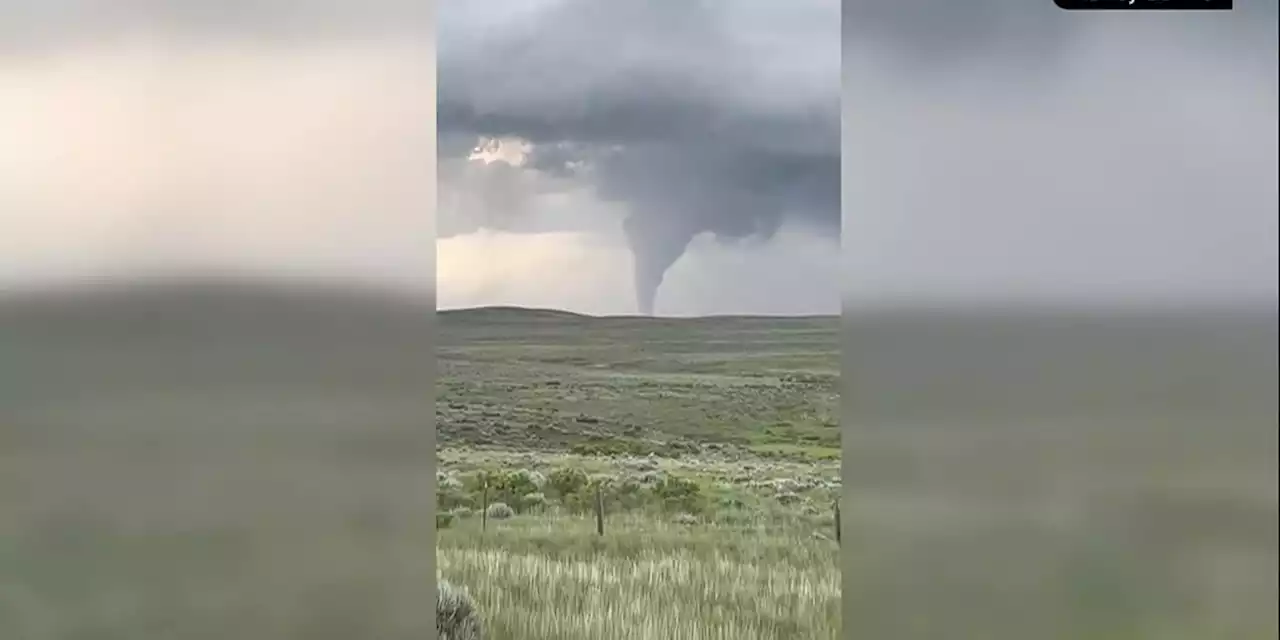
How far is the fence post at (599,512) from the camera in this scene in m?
1.89

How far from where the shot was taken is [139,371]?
5.99ft

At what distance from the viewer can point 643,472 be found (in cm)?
188

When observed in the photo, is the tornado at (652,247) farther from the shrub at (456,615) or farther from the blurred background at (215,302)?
the shrub at (456,615)

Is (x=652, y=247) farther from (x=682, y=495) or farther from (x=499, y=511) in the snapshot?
(x=499, y=511)

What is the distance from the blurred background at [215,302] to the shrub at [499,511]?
0.50ft

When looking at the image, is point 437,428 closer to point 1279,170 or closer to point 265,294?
point 265,294

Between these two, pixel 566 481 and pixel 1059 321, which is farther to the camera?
pixel 566 481

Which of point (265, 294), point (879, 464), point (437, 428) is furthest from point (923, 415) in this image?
point (265, 294)

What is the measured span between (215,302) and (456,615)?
0.68m

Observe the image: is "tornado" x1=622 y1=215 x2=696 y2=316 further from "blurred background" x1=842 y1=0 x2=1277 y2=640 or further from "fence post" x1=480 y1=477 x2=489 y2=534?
"fence post" x1=480 y1=477 x2=489 y2=534

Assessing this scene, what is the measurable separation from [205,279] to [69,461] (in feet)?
1.28

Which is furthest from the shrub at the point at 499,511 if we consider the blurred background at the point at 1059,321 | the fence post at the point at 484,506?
the blurred background at the point at 1059,321

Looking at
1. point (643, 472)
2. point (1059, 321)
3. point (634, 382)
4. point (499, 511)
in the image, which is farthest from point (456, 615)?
point (1059, 321)

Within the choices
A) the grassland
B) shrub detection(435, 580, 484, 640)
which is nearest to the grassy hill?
the grassland
